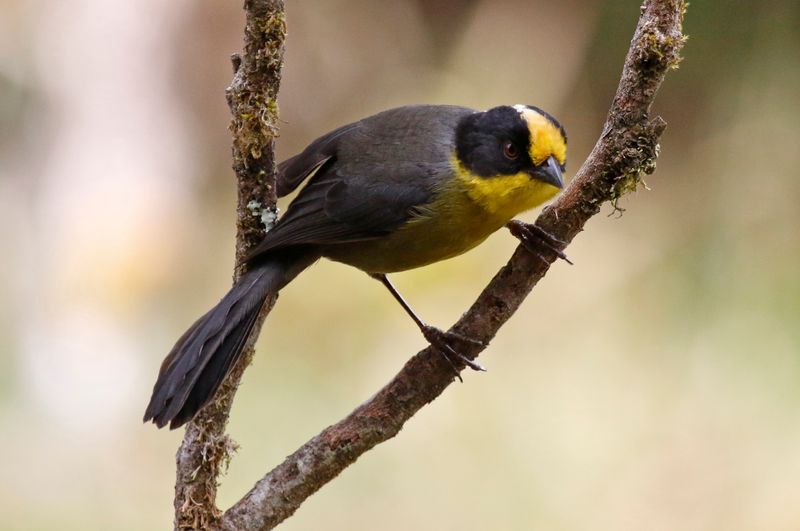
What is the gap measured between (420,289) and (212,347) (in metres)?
2.76

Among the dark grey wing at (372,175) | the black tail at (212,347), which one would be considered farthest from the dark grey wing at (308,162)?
the black tail at (212,347)

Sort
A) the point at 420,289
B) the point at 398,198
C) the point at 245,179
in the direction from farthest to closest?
the point at 420,289 < the point at 398,198 < the point at 245,179

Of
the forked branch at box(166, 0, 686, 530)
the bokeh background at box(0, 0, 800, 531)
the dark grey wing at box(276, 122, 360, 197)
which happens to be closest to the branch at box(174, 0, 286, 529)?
the forked branch at box(166, 0, 686, 530)

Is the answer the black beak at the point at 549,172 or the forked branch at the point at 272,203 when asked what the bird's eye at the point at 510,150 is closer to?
the black beak at the point at 549,172

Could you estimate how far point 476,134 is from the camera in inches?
104

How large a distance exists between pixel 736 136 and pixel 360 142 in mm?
3152

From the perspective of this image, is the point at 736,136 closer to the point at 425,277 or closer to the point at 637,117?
the point at 425,277

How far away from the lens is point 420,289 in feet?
16.6

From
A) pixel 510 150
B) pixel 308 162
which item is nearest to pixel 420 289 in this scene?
pixel 308 162

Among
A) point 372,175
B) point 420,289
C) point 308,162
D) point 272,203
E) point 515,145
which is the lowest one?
point 515,145

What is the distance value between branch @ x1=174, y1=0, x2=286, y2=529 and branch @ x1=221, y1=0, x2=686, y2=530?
97 mm

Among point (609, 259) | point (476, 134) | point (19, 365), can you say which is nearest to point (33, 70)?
point (19, 365)

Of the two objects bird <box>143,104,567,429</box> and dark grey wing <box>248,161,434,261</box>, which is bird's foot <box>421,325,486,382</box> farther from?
dark grey wing <box>248,161,434,261</box>

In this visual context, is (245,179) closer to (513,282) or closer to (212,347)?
(212,347)
